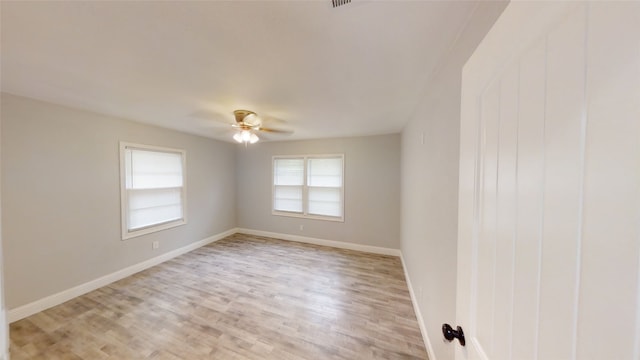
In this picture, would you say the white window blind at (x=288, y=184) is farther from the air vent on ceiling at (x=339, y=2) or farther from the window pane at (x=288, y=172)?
the air vent on ceiling at (x=339, y=2)

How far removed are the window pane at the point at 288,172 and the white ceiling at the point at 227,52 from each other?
2.38 meters

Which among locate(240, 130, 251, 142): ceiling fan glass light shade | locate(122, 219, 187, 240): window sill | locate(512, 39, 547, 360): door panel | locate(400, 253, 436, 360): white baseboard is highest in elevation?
locate(240, 130, 251, 142): ceiling fan glass light shade

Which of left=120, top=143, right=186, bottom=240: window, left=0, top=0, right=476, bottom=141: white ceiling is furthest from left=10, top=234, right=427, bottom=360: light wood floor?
left=0, top=0, right=476, bottom=141: white ceiling

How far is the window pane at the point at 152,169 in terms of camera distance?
3.25 metres

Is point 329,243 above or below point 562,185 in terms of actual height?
below

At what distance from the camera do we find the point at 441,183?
4.95 ft

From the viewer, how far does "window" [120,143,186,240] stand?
3.17 meters

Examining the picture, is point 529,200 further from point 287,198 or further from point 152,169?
point 287,198

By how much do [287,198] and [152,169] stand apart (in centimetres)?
255

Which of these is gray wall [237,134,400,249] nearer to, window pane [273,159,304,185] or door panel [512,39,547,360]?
A: window pane [273,159,304,185]

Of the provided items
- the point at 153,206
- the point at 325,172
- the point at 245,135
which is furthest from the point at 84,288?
the point at 325,172

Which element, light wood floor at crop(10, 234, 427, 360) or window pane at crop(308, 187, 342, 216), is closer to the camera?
light wood floor at crop(10, 234, 427, 360)

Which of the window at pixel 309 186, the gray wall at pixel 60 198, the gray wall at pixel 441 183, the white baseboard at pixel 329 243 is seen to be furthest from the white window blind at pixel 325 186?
the gray wall at pixel 60 198

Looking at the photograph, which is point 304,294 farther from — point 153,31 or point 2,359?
point 153,31
